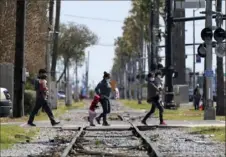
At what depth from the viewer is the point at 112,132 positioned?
24.0 m

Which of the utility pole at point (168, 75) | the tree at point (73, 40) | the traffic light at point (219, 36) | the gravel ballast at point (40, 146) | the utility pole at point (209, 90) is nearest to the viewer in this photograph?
the gravel ballast at point (40, 146)

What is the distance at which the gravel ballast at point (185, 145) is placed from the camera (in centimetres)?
1597

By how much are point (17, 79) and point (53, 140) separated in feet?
40.6

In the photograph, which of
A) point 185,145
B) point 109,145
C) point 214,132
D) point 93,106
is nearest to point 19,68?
point 93,106

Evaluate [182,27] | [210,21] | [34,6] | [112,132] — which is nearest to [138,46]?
[182,27]

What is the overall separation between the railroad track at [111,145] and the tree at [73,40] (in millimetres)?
74559

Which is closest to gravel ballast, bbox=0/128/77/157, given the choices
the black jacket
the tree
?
the black jacket

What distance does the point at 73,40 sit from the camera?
98750mm

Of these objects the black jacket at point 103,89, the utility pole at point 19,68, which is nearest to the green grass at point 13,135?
the black jacket at point 103,89

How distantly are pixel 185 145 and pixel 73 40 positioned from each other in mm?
81237

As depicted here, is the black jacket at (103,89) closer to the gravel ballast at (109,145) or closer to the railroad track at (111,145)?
the railroad track at (111,145)

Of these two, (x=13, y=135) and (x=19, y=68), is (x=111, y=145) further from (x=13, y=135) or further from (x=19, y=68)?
(x=19, y=68)

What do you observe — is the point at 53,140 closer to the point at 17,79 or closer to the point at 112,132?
the point at 112,132

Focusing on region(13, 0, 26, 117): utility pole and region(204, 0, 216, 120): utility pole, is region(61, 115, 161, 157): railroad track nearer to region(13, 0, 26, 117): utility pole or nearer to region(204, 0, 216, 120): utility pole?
region(204, 0, 216, 120): utility pole
